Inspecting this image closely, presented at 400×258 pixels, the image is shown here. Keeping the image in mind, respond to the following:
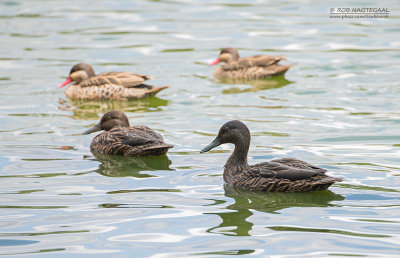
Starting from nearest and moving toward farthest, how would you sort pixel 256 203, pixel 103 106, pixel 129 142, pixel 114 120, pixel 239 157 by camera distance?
pixel 256 203
pixel 239 157
pixel 129 142
pixel 114 120
pixel 103 106

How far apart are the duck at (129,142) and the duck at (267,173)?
1285mm

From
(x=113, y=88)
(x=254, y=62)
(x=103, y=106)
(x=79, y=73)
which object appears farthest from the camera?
(x=254, y=62)

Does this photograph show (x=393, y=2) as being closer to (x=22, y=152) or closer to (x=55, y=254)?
(x=22, y=152)

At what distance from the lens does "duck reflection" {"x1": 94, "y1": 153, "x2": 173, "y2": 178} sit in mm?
10555

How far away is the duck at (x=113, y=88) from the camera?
15500mm

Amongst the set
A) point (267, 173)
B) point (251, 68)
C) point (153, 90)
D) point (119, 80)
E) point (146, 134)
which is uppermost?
point (251, 68)

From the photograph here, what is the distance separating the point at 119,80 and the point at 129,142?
4337 mm

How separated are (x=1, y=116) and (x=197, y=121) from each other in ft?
11.2

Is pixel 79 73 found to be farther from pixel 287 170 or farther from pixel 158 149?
pixel 287 170

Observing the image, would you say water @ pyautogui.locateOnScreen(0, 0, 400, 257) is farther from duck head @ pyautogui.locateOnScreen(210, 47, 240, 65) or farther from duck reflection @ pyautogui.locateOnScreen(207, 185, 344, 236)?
duck head @ pyautogui.locateOnScreen(210, 47, 240, 65)

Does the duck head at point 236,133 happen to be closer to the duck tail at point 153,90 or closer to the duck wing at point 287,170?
the duck wing at point 287,170

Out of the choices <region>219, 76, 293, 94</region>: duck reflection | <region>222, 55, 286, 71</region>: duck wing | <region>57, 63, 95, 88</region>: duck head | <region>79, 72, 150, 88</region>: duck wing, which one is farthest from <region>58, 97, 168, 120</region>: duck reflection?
<region>222, 55, 286, 71</region>: duck wing

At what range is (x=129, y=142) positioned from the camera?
1133 cm

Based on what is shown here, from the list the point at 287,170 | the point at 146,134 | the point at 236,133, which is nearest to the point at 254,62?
the point at 146,134
